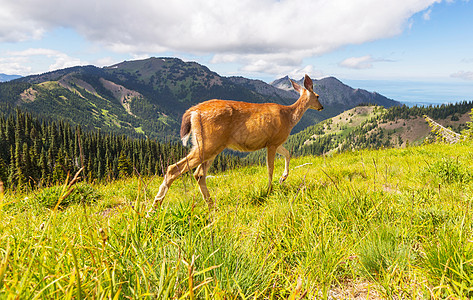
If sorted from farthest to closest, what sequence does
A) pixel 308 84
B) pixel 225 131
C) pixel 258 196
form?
1. pixel 308 84
2. pixel 225 131
3. pixel 258 196

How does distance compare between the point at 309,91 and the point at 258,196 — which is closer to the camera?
the point at 258,196

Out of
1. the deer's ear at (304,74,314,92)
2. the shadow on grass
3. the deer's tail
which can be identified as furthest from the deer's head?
the deer's tail

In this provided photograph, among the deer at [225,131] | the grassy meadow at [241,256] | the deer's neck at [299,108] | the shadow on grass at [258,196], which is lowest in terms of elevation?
the shadow on grass at [258,196]

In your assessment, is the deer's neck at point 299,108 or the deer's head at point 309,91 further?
the deer's head at point 309,91

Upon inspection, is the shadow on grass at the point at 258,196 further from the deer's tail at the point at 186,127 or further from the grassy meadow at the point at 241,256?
the deer's tail at the point at 186,127

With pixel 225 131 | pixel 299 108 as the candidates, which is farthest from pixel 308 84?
pixel 225 131

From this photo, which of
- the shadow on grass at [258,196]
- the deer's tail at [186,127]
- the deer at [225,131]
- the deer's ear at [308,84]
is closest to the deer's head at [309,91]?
the deer's ear at [308,84]

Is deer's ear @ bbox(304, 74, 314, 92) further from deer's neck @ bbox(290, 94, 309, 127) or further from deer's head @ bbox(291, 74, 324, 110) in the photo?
deer's neck @ bbox(290, 94, 309, 127)

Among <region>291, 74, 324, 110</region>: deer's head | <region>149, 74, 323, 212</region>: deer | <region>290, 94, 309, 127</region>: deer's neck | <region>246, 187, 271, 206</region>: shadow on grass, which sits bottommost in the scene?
<region>246, 187, 271, 206</region>: shadow on grass

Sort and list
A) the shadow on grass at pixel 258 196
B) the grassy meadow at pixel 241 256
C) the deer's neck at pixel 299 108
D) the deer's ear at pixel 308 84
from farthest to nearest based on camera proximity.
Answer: the deer's ear at pixel 308 84 < the deer's neck at pixel 299 108 < the shadow on grass at pixel 258 196 < the grassy meadow at pixel 241 256

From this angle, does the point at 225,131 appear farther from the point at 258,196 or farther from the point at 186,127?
the point at 258,196

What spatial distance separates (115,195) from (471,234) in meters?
8.49

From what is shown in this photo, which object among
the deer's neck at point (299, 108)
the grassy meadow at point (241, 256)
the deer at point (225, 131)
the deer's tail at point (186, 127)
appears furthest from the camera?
the deer's neck at point (299, 108)

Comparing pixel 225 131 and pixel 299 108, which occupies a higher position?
pixel 299 108
